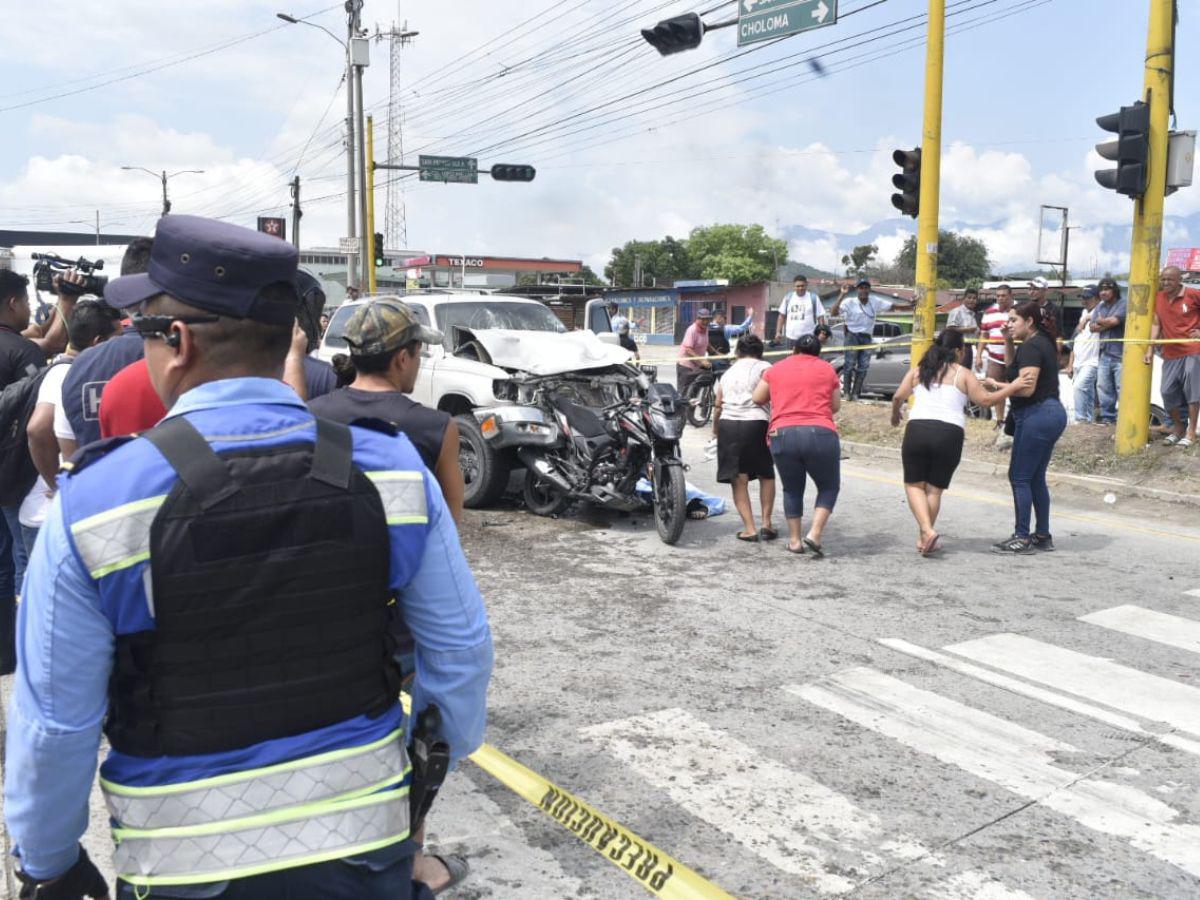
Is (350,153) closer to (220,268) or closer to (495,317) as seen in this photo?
(495,317)

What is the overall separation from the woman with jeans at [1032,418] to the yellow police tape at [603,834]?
5.37 m

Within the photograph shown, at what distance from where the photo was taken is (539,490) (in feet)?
31.0

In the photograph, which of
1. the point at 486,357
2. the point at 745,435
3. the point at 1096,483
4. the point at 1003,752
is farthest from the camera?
the point at 1096,483

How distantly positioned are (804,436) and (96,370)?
5.35 metres

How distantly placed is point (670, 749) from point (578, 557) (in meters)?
3.60

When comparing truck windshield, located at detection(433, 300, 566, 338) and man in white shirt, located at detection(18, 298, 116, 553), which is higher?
truck windshield, located at detection(433, 300, 566, 338)

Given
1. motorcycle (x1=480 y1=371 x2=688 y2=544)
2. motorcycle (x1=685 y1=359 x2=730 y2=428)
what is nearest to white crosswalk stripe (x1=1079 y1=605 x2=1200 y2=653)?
motorcycle (x1=480 y1=371 x2=688 y2=544)

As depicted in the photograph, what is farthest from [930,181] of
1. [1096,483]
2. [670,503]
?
[670,503]

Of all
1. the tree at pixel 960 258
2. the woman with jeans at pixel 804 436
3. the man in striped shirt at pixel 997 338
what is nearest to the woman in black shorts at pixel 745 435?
the woman with jeans at pixel 804 436

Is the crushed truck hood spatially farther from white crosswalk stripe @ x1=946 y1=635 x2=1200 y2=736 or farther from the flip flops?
the flip flops

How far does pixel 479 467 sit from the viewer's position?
941 centimetres

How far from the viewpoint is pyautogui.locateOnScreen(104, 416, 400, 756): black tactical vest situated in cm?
161

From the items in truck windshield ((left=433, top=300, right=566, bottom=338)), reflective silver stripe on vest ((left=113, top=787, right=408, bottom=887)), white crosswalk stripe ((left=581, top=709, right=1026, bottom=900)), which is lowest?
white crosswalk stripe ((left=581, top=709, right=1026, bottom=900))

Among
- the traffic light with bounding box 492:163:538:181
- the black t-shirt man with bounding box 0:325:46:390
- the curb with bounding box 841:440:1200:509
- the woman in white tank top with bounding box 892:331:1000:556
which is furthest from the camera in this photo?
the traffic light with bounding box 492:163:538:181
